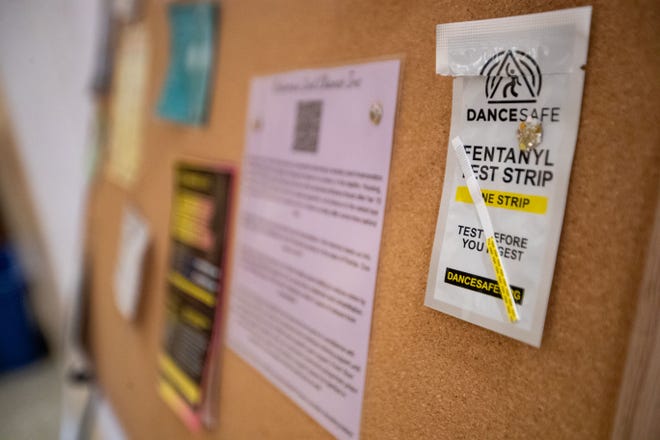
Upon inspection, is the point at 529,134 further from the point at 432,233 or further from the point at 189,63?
the point at 189,63

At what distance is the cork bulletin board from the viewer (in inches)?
8.6

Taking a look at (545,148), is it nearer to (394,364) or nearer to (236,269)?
(394,364)

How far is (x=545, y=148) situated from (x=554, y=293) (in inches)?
3.7

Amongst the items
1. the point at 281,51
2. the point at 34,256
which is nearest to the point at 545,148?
the point at 281,51

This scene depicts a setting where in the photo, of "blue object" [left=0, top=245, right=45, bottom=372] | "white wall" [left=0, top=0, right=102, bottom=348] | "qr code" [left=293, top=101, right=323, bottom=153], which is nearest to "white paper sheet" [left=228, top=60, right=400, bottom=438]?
"qr code" [left=293, top=101, right=323, bottom=153]

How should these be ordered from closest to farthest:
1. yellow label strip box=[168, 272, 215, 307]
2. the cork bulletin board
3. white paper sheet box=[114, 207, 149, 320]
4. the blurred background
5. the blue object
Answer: the cork bulletin board < yellow label strip box=[168, 272, 215, 307] < white paper sheet box=[114, 207, 149, 320] < the blurred background < the blue object

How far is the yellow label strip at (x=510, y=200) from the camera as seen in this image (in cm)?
25

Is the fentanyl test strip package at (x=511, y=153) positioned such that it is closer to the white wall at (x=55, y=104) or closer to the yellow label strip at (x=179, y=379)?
the yellow label strip at (x=179, y=379)

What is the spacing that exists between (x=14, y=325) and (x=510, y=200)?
2.35 m

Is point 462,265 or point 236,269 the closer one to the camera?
point 462,265

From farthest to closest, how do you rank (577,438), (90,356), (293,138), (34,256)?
(34,256) → (90,356) → (293,138) → (577,438)

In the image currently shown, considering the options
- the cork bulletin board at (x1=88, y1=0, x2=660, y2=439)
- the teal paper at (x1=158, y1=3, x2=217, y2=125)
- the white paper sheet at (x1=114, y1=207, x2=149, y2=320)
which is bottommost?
the white paper sheet at (x1=114, y1=207, x2=149, y2=320)

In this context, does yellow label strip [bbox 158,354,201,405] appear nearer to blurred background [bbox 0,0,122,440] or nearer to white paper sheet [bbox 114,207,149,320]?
white paper sheet [bbox 114,207,149,320]

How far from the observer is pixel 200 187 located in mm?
614
